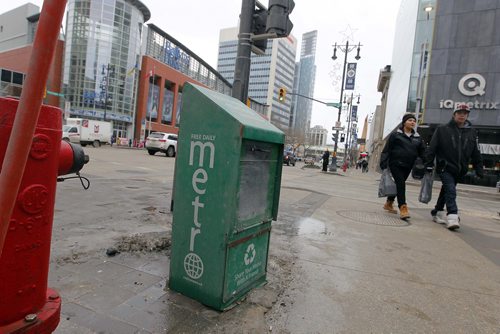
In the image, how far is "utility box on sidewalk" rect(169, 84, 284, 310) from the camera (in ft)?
7.14

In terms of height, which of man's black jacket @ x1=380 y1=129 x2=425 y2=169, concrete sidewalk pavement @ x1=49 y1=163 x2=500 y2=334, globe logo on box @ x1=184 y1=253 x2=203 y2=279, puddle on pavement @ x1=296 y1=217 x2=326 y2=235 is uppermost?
man's black jacket @ x1=380 y1=129 x2=425 y2=169

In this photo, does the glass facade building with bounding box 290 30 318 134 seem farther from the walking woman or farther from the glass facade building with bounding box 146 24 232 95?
the walking woman

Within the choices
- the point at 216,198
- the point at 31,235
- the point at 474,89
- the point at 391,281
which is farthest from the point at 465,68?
the point at 31,235

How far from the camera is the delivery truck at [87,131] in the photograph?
2616 cm

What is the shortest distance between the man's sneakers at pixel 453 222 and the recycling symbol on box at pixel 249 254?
4562mm

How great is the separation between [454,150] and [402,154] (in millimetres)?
848

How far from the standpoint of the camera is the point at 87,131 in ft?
91.9

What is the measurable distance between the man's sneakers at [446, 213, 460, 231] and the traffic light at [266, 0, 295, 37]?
4275mm

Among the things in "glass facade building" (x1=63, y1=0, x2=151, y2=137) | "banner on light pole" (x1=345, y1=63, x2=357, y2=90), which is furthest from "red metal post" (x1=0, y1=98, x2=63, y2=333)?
"glass facade building" (x1=63, y1=0, x2=151, y2=137)

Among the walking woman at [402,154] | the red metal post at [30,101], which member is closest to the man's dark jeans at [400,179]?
the walking woman at [402,154]

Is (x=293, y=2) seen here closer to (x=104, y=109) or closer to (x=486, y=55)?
(x=486, y=55)

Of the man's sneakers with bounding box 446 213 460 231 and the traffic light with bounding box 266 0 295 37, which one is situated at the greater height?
the traffic light with bounding box 266 0 295 37

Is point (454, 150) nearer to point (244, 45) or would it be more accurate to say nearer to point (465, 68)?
point (244, 45)

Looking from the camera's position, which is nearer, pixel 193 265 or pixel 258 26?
pixel 193 265
